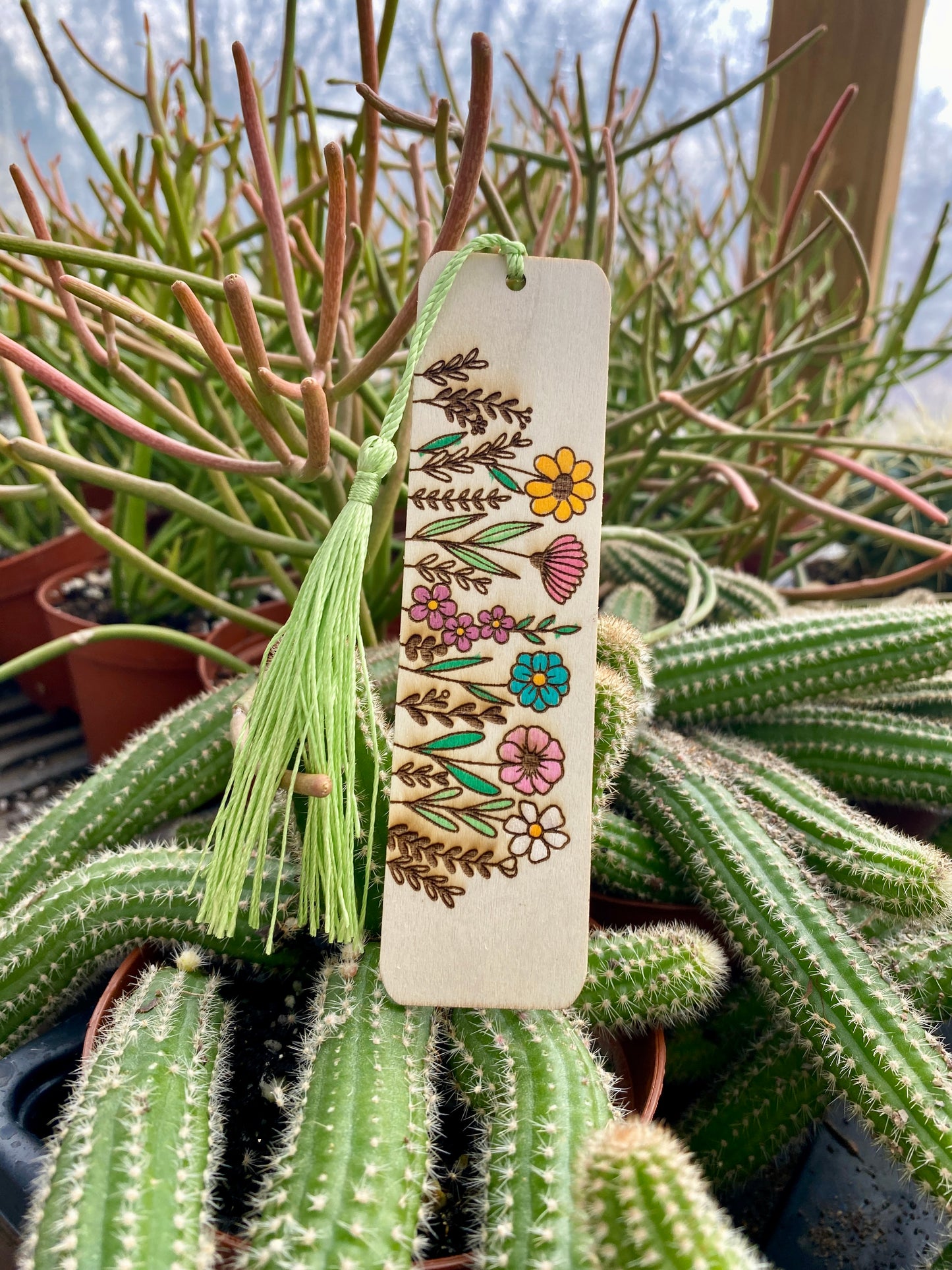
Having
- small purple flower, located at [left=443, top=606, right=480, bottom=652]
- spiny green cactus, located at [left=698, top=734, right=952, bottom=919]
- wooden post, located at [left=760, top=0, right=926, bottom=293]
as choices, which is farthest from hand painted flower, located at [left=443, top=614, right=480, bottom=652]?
wooden post, located at [left=760, top=0, right=926, bottom=293]

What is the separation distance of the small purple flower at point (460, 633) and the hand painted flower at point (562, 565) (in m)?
0.05

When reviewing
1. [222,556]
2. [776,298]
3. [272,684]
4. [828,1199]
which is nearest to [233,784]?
[272,684]

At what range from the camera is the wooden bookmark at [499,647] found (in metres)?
0.47

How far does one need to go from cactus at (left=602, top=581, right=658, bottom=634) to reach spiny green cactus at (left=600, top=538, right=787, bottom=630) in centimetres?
2

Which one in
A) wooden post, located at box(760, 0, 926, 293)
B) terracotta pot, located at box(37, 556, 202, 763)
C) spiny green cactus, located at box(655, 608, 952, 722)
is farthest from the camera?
wooden post, located at box(760, 0, 926, 293)

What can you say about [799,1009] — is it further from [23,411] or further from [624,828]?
[23,411]

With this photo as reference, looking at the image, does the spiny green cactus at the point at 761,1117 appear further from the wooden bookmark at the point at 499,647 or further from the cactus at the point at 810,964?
the wooden bookmark at the point at 499,647

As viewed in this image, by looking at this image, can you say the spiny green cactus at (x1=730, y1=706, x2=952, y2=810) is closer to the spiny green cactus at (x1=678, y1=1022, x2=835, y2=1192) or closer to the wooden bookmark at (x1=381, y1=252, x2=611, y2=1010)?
the spiny green cactus at (x1=678, y1=1022, x2=835, y2=1192)

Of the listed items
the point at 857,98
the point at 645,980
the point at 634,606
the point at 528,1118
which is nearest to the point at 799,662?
the point at 634,606

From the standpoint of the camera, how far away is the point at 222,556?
1250 millimetres

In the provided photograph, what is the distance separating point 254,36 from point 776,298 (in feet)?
5.67

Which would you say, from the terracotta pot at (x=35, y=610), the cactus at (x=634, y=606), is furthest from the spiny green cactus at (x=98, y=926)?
the terracotta pot at (x=35, y=610)

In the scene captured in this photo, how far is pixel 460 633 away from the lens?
0.49m

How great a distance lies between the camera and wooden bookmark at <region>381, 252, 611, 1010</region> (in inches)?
18.6
